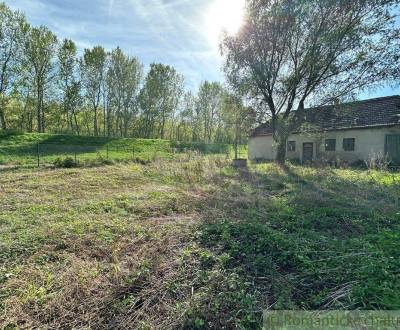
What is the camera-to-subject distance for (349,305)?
90.5 inches

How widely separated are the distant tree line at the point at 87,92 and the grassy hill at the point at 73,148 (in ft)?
21.6

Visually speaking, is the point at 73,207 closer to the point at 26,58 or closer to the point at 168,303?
the point at 168,303

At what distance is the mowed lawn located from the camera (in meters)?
2.37

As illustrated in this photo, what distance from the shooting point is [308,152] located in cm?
1994

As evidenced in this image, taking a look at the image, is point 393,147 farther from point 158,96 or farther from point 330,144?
point 158,96

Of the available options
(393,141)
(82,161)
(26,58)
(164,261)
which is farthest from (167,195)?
(26,58)

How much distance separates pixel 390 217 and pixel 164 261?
14.4 ft

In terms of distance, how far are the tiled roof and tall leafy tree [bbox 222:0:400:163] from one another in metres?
0.96

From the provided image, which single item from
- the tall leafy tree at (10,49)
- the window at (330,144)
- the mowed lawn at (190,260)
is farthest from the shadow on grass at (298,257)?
the tall leafy tree at (10,49)

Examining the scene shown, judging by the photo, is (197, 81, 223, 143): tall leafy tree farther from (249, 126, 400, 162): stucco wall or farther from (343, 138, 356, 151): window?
(343, 138, 356, 151): window

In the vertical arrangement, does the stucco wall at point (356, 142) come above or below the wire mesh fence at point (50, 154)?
above

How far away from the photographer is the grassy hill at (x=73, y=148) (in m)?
17.0

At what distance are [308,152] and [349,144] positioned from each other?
3198mm

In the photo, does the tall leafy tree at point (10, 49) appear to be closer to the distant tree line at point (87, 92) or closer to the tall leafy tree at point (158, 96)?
the distant tree line at point (87, 92)
